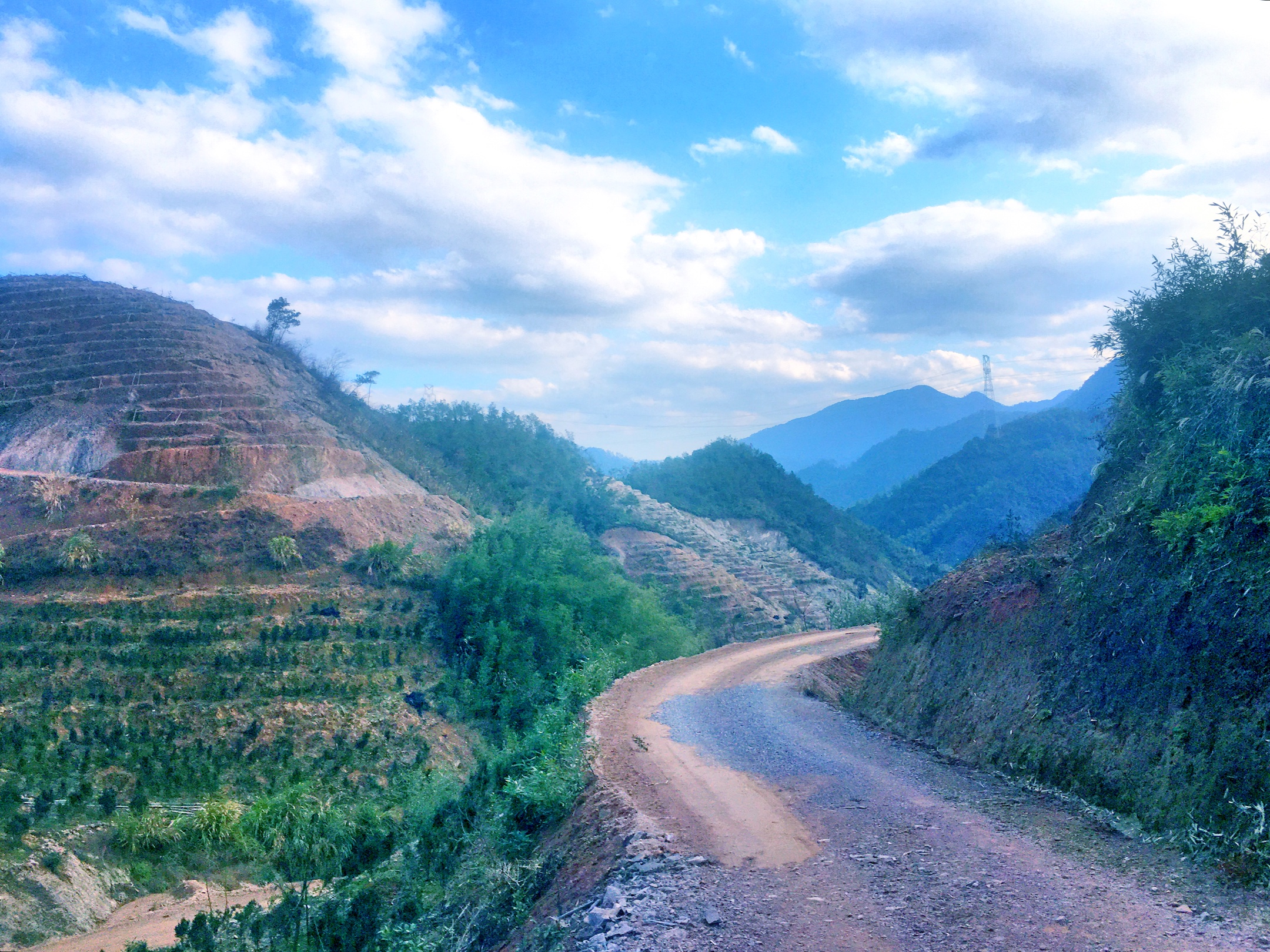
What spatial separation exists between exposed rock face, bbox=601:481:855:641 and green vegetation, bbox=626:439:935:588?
8.31 ft

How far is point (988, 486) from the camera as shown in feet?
265

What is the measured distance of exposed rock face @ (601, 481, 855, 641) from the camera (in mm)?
44719

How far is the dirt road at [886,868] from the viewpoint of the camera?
4867 millimetres

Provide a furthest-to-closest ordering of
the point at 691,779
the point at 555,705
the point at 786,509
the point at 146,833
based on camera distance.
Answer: the point at 786,509 < the point at 146,833 < the point at 555,705 < the point at 691,779

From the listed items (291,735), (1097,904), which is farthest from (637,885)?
(291,735)

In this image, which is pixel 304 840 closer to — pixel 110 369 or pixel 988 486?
pixel 110 369

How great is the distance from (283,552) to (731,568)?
109ft

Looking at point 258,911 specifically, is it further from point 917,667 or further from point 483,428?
point 483,428

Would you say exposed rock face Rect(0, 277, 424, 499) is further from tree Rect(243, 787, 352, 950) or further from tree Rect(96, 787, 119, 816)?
tree Rect(243, 787, 352, 950)

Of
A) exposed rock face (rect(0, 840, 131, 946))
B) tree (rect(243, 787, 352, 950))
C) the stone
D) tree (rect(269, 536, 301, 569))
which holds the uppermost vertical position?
tree (rect(269, 536, 301, 569))

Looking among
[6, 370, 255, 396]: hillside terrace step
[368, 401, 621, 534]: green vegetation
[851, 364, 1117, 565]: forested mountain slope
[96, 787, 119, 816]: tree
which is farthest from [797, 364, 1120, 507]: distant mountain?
[96, 787, 119, 816]: tree

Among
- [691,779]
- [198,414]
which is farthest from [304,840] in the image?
[198,414]

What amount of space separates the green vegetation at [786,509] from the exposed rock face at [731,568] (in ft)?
8.31

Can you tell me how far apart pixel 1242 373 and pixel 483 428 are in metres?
65.4
